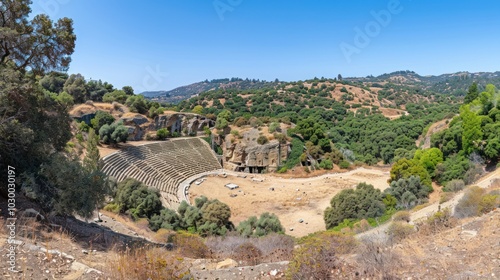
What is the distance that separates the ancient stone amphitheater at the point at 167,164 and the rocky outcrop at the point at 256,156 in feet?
6.93

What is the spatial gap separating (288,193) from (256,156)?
9448mm

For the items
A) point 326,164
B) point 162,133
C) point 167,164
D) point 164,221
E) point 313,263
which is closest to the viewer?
point 313,263

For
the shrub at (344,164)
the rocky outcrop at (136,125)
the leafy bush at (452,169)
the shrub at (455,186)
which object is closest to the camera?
the shrub at (455,186)

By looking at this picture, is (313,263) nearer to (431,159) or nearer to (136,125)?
(431,159)

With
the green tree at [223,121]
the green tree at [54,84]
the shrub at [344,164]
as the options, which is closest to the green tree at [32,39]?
the shrub at [344,164]

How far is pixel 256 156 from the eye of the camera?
3588 cm

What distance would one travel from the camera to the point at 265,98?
7062cm

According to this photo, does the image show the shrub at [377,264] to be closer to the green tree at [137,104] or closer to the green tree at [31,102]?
the green tree at [31,102]

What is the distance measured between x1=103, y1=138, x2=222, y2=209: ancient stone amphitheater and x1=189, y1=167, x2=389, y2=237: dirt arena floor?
6.15 feet

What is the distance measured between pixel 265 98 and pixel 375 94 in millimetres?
36575

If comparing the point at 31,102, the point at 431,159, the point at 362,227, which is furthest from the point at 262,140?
the point at 31,102

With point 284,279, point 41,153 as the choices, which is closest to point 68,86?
point 41,153

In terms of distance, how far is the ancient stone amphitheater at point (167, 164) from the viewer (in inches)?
1003

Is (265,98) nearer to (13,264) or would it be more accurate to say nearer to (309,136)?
(309,136)
